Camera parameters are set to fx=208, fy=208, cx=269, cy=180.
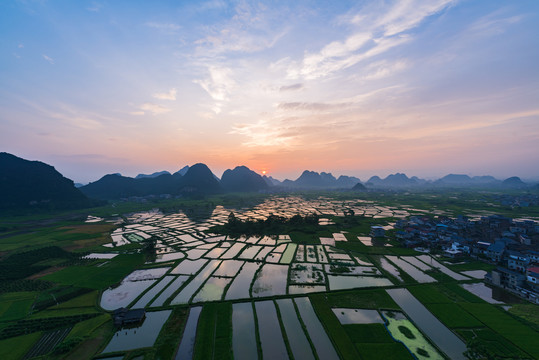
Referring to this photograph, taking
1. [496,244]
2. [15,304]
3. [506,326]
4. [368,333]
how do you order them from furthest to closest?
1. [496,244]
2. [15,304]
3. [506,326]
4. [368,333]

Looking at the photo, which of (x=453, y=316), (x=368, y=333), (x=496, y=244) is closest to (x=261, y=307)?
(x=368, y=333)

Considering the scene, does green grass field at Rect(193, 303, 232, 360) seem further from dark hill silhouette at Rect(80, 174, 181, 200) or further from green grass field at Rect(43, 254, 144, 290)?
dark hill silhouette at Rect(80, 174, 181, 200)

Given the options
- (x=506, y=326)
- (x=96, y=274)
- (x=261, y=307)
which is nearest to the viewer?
(x=506, y=326)

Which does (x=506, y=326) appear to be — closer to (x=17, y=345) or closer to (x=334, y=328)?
(x=334, y=328)

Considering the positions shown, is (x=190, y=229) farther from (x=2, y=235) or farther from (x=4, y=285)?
(x=2, y=235)

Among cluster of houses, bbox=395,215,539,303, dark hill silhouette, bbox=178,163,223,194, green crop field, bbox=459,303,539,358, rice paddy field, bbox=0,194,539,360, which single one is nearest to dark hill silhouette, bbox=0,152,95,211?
dark hill silhouette, bbox=178,163,223,194

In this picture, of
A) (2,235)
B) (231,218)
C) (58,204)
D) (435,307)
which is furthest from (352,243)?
(58,204)
